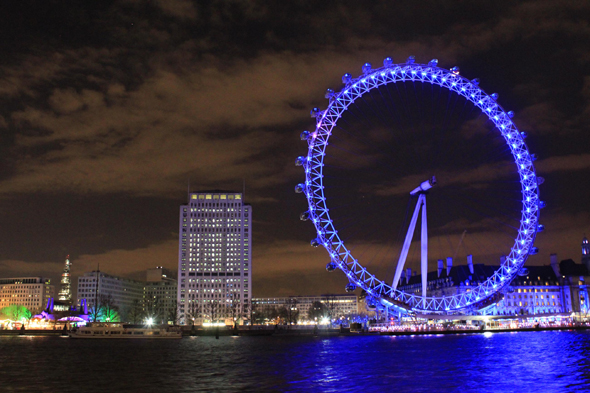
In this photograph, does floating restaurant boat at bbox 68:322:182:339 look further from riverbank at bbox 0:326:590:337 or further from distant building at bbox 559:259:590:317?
distant building at bbox 559:259:590:317

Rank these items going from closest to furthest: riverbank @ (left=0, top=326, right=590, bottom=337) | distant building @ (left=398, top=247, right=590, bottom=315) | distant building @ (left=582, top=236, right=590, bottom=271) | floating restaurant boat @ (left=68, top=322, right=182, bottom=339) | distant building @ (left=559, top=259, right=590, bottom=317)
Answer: floating restaurant boat @ (left=68, top=322, right=182, bottom=339)
riverbank @ (left=0, top=326, right=590, bottom=337)
distant building @ (left=398, top=247, right=590, bottom=315)
distant building @ (left=559, top=259, right=590, bottom=317)
distant building @ (left=582, top=236, right=590, bottom=271)

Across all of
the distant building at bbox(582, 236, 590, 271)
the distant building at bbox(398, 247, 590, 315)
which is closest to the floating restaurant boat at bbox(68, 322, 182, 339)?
the distant building at bbox(398, 247, 590, 315)

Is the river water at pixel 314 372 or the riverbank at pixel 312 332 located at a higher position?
the river water at pixel 314 372

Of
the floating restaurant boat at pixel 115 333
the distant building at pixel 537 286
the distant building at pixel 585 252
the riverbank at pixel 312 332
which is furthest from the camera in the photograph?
the distant building at pixel 585 252

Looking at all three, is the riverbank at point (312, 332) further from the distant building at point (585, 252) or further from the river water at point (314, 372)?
the river water at point (314, 372)

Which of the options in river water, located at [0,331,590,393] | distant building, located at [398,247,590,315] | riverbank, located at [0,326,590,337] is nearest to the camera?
river water, located at [0,331,590,393]

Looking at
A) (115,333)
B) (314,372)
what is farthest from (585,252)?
(314,372)

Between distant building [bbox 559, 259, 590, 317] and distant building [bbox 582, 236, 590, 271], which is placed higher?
distant building [bbox 582, 236, 590, 271]

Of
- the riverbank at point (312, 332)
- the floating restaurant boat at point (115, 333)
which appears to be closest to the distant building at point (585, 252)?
the riverbank at point (312, 332)

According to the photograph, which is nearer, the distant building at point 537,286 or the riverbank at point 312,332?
the riverbank at point 312,332

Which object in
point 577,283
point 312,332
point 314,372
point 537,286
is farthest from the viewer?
point 577,283

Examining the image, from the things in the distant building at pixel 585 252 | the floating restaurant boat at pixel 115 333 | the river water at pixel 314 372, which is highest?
the distant building at pixel 585 252

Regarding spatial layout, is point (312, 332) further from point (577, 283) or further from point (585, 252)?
point (585, 252)

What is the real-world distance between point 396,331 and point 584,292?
84.3 meters
